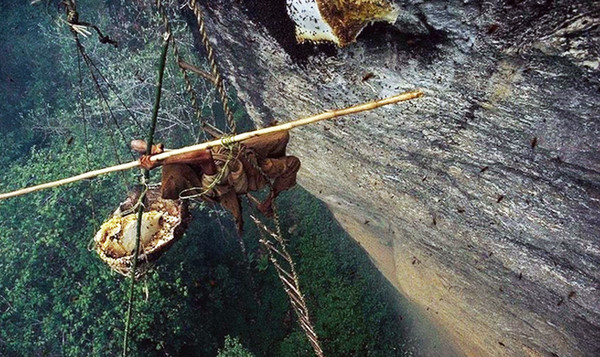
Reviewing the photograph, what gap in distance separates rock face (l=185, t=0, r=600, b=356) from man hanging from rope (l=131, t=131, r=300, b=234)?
113 cm

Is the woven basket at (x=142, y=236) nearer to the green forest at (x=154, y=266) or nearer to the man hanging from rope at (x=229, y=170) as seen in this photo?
the man hanging from rope at (x=229, y=170)

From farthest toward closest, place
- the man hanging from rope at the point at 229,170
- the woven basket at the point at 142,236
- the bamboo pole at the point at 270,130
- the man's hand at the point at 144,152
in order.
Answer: the woven basket at the point at 142,236
the man hanging from rope at the point at 229,170
the man's hand at the point at 144,152
the bamboo pole at the point at 270,130

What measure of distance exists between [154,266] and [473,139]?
736cm

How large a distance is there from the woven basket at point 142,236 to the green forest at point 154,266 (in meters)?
3.70

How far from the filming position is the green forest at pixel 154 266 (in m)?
9.42

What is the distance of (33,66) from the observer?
14.8m

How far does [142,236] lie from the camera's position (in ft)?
14.3

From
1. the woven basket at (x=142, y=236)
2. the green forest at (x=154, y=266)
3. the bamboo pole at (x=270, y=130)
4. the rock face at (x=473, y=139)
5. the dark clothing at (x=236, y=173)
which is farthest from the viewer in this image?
the green forest at (x=154, y=266)

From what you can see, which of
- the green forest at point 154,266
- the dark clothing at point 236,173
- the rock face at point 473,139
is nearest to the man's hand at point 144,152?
the dark clothing at point 236,173

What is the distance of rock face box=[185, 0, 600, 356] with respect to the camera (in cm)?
315

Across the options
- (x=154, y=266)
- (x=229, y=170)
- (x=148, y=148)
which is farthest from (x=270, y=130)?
(x=154, y=266)

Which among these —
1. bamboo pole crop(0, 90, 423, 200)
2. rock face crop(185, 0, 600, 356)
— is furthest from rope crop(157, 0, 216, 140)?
rock face crop(185, 0, 600, 356)

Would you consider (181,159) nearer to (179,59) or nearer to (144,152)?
(144,152)

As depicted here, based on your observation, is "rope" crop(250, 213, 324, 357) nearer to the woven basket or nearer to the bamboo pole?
the woven basket
